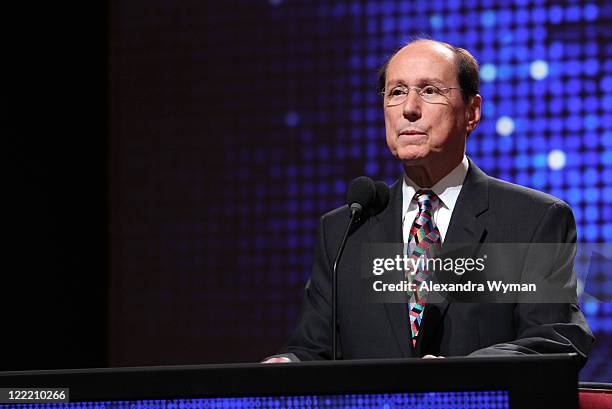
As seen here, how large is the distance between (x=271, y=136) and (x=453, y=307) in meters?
1.93

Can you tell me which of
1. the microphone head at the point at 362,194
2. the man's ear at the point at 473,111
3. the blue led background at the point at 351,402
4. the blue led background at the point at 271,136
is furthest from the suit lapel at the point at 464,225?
the blue led background at the point at 271,136

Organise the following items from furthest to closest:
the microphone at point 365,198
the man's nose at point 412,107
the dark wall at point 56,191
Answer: the dark wall at point 56,191
the man's nose at point 412,107
the microphone at point 365,198

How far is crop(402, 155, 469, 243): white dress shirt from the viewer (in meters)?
2.06

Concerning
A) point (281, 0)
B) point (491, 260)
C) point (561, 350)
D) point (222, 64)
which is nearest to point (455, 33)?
point (281, 0)

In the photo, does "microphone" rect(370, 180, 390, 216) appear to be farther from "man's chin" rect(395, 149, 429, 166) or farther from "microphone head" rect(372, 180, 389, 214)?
"man's chin" rect(395, 149, 429, 166)

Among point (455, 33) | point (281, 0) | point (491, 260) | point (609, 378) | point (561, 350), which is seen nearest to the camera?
point (561, 350)

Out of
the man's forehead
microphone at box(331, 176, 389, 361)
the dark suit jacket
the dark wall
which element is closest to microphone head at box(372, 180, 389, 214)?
microphone at box(331, 176, 389, 361)

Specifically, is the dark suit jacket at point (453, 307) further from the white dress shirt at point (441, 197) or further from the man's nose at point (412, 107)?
the man's nose at point (412, 107)

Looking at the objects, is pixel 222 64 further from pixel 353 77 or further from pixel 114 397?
pixel 114 397

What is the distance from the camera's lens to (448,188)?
6.88 feet

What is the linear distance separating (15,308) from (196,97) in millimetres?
1188

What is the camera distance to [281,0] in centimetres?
374

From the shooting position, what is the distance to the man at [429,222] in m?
1.92

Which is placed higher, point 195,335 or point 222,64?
point 222,64
